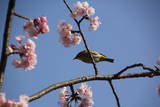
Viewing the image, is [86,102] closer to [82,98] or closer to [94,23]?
[82,98]

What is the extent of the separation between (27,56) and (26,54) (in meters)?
0.08

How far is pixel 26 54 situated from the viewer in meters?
3.45

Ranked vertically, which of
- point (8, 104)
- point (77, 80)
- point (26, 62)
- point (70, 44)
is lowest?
point (8, 104)

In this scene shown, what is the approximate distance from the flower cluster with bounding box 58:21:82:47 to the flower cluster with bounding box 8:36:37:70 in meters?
1.26

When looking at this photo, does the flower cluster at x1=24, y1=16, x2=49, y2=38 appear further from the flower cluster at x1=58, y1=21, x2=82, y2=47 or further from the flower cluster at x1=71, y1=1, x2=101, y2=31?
the flower cluster at x1=58, y1=21, x2=82, y2=47

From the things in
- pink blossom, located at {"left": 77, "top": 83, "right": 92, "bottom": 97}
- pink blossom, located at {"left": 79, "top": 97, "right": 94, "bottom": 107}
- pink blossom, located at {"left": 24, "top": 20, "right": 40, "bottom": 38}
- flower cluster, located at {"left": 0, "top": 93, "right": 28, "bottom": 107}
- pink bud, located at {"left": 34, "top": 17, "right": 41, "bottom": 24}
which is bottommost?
flower cluster, located at {"left": 0, "top": 93, "right": 28, "bottom": 107}

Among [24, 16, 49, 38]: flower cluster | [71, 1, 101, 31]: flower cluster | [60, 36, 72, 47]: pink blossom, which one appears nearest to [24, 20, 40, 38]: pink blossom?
[24, 16, 49, 38]: flower cluster

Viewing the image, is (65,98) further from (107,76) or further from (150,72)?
(150,72)

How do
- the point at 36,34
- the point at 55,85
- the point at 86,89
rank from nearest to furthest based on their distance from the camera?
1. the point at 55,85
2. the point at 36,34
3. the point at 86,89

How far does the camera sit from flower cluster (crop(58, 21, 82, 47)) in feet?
15.9

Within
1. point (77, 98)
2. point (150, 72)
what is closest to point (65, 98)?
point (77, 98)

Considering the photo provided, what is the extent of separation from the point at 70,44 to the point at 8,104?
2313mm

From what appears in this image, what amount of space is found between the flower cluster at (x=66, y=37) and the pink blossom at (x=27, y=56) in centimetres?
126

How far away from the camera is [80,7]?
4.76m
